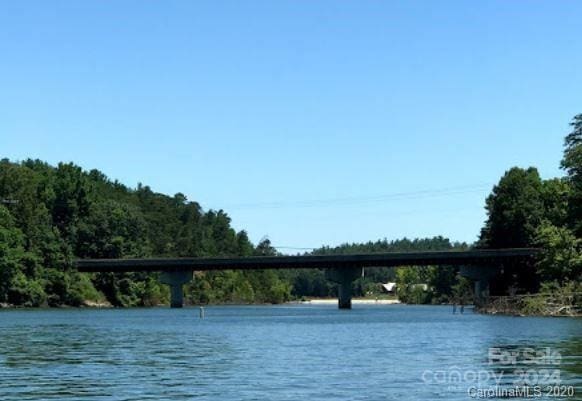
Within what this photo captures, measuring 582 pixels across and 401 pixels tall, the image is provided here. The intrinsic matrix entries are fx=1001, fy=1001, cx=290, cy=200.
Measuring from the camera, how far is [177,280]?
7456 inches

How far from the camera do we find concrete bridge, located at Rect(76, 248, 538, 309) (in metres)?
159

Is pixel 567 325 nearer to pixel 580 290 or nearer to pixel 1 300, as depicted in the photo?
pixel 580 290

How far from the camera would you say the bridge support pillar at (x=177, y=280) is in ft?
620

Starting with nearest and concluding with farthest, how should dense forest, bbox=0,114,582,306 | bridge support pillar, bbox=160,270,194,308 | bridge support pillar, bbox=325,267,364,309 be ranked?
dense forest, bbox=0,114,582,306 < bridge support pillar, bbox=325,267,364,309 < bridge support pillar, bbox=160,270,194,308

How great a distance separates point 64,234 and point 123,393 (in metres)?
160

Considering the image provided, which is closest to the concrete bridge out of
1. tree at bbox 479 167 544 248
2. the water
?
tree at bbox 479 167 544 248

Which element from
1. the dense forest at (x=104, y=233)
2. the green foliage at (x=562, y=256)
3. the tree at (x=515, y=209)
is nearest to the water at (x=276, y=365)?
the green foliage at (x=562, y=256)

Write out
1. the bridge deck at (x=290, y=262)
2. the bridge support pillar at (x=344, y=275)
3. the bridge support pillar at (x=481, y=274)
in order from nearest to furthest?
the bridge deck at (x=290, y=262) → the bridge support pillar at (x=481, y=274) → the bridge support pillar at (x=344, y=275)

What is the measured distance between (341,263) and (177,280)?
32476 mm

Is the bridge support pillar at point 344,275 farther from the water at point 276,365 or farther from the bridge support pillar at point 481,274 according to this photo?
the water at point 276,365

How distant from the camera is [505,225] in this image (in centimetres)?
15738

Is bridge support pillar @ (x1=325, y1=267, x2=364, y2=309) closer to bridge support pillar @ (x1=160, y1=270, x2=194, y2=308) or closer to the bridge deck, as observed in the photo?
the bridge deck

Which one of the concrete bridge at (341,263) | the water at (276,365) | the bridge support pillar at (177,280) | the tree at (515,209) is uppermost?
the tree at (515,209)

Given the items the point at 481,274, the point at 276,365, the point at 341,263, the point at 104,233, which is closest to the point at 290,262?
the point at 341,263
